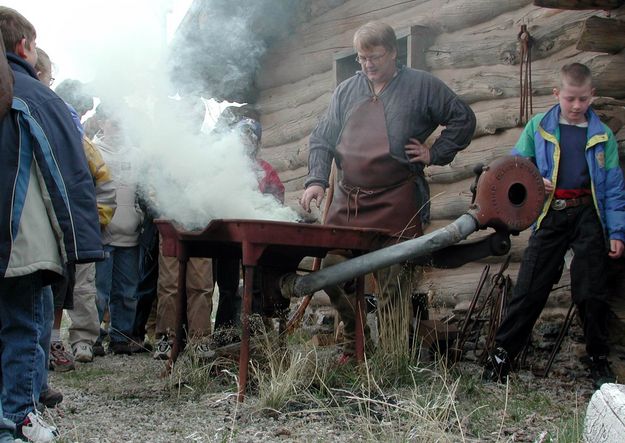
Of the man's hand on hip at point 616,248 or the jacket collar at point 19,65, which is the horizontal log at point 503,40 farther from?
the jacket collar at point 19,65

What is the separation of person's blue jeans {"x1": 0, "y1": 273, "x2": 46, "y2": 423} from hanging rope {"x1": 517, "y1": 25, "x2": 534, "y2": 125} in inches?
150

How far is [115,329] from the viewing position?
6.59 m

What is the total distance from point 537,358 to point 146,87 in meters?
3.18

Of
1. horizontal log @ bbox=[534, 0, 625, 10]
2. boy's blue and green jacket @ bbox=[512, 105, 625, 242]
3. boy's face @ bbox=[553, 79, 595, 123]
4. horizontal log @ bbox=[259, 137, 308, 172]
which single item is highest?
horizontal log @ bbox=[534, 0, 625, 10]

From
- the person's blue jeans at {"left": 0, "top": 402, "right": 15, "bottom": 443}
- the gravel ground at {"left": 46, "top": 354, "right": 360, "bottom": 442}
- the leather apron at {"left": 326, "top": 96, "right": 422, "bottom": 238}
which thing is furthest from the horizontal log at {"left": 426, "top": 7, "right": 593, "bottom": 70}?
the person's blue jeans at {"left": 0, "top": 402, "right": 15, "bottom": 443}

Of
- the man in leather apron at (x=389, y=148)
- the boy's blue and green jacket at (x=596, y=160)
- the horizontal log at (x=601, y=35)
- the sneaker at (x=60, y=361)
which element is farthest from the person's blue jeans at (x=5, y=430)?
the horizontal log at (x=601, y=35)

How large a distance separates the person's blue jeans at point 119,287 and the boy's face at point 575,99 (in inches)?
140

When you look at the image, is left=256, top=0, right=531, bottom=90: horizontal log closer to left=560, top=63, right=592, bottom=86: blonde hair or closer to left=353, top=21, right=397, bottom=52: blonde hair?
left=560, top=63, right=592, bottom=86: blonde hair

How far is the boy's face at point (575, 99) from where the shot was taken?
15.6 feet

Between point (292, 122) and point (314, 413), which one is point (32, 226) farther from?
point (292, 122)

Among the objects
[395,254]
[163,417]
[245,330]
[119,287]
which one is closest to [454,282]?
[395,254]

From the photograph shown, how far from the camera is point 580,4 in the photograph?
16.2 feet

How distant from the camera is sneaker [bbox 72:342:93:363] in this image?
593 cm

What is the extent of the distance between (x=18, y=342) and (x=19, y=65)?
1.18 metres
